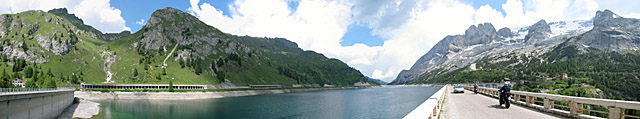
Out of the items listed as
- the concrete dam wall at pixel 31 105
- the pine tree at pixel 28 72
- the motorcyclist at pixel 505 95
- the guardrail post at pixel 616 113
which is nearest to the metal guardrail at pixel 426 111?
the guardrail post at pixel 616 113

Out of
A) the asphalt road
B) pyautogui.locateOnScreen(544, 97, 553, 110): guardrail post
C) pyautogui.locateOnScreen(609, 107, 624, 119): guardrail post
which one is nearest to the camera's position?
pyautogui.locateOnScreen(609, 107, 624, 119): guardrail post

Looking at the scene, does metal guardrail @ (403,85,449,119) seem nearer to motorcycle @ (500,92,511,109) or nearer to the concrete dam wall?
motorcycle @ (500,92,511,109)

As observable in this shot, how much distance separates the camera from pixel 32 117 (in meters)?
49.9

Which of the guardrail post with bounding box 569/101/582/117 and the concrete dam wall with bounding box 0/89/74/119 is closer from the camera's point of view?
the guardrail post with bounding box 569/101/582/117

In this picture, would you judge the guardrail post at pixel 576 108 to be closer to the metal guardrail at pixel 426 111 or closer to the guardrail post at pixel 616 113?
the guardrail post at pixel 616 113

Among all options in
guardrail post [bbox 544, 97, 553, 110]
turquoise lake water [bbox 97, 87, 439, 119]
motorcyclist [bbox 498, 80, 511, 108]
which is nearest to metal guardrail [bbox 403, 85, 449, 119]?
guardrail post [bbox 544, 97, 553, 110]

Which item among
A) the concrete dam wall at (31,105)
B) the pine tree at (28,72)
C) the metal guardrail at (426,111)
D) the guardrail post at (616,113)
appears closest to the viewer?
the metal guardrail at (426,111)

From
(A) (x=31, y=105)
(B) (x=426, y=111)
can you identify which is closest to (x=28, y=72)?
(A) (x=31, y=105)

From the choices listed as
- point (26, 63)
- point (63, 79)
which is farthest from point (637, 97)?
point (26, 63)

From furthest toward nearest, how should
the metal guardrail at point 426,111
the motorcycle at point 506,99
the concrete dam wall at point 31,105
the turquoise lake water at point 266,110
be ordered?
the turquoise lake water at point 266,110, the concrete dam wall at point 31,105, the motorcycle at point 506,99, the metal guardrail at point 426,111

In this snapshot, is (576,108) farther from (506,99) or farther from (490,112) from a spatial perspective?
(506,99)

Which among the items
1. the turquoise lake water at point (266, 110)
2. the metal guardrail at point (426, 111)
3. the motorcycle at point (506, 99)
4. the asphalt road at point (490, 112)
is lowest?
the turquoise lake water at point (266, 110)

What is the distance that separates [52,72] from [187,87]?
86.2 meters

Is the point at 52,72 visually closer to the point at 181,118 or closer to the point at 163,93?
the point at 163,93
